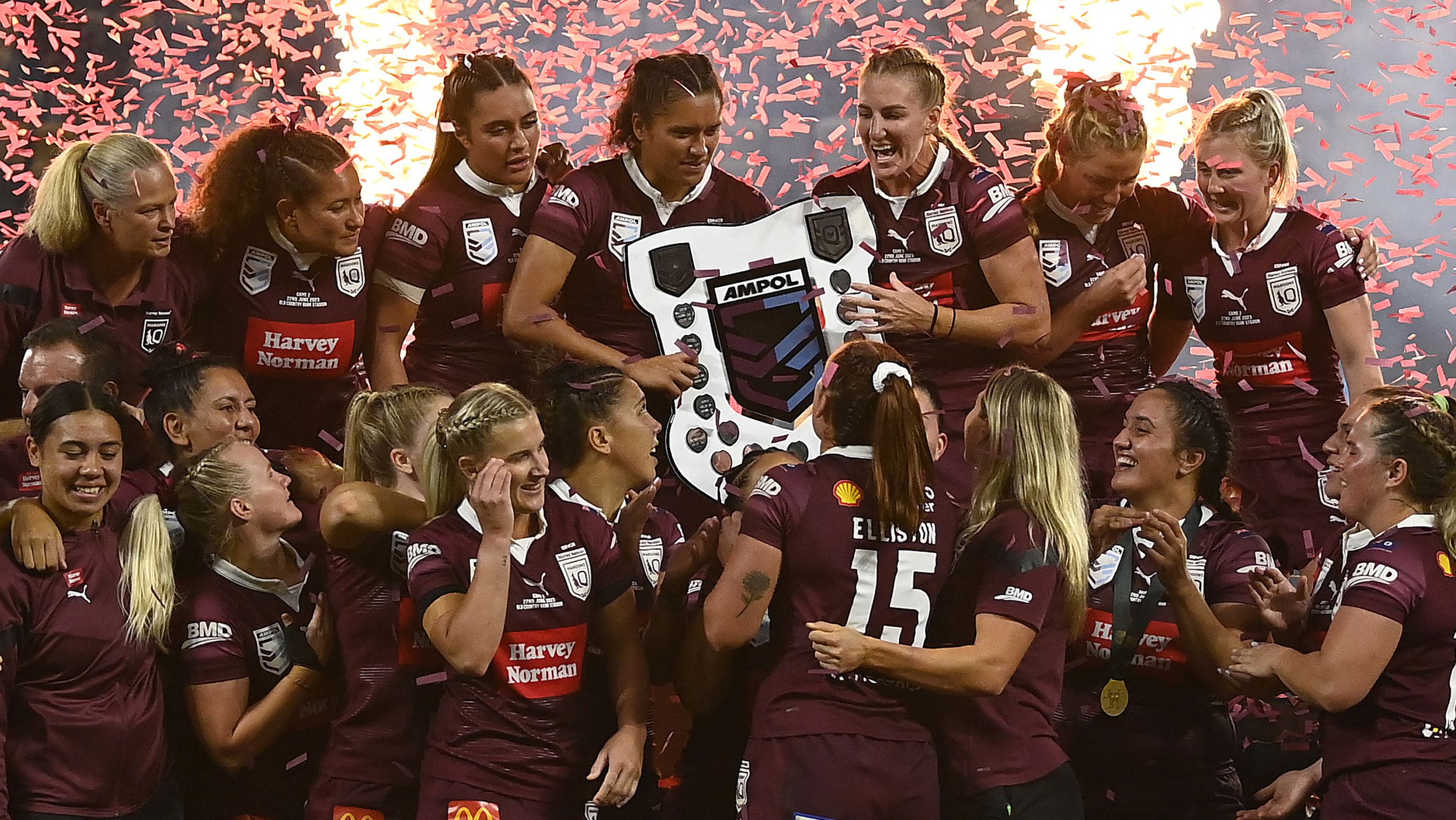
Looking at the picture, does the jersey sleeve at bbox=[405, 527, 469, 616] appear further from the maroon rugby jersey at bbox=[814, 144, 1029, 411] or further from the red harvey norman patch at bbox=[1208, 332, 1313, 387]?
the red harvey norman patch at bbox=[1208, 332, 1313, 387]

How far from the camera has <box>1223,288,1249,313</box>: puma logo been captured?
5500 millimetres

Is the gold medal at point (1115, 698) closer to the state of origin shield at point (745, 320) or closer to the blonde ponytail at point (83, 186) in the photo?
the state of origin shield at point (745, 320)

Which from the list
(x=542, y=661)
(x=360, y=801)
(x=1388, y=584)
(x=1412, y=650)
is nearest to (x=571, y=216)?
(x=542, y=661)

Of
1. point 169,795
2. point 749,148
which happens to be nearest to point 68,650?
point 169,795

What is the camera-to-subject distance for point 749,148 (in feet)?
28.6

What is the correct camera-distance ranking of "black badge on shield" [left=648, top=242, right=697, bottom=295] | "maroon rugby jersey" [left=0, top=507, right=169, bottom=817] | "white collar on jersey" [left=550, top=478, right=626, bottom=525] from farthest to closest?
"black badge on shield" [left=648, top=242, right=697, bottom=295]
"white collar on jersey" [left=550, top=478, right=626, bottom=525]
"maroon rugby jersey" [left=0, top=507, right=169, bottom=817]

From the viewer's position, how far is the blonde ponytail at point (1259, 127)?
5.39 metres

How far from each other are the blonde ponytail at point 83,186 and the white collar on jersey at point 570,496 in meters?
1.84

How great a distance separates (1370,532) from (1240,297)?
1428 millimetres

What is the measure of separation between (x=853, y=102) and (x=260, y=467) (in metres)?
4.87

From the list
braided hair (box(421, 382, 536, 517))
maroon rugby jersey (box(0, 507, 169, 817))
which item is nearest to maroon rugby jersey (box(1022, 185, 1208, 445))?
braided hair (box(421, 382, 536, 517))

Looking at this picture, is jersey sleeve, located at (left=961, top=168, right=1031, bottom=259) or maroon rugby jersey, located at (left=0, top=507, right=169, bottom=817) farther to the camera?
jersey sleeve, located at (left=961, top=168, right=1031, bottom=259)

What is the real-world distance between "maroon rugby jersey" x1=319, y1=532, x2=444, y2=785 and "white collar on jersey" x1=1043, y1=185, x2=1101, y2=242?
267 cm

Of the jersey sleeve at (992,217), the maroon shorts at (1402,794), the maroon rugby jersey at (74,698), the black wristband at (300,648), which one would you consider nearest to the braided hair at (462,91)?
the jersey sleeve at (992,217)
